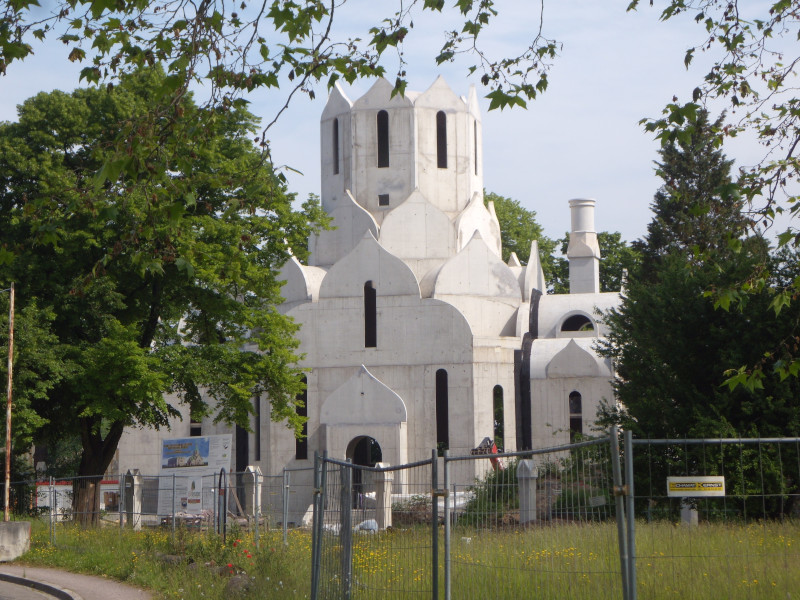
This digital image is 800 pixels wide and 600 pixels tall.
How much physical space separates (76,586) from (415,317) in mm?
20107

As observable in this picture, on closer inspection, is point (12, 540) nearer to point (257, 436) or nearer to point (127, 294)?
point (127, 294)

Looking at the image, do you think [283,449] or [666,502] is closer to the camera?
[666,502]

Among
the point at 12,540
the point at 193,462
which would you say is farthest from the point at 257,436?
the point at 12,540

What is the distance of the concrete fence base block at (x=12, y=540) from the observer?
2147cm

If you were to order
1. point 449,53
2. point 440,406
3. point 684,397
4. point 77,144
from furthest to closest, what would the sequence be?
point 440,406 → point 77,144 → point 684,397 → point 449,53

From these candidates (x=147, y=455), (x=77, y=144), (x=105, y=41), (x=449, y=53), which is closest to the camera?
(x=105, y=41)

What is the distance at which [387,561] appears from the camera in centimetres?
969

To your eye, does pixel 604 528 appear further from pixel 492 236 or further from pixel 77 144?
pixel 492 236

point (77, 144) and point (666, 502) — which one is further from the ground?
point (77, 144)

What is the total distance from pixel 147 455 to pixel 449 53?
32.5 metres

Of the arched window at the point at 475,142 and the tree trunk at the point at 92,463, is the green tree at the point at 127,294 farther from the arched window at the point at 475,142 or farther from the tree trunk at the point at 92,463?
the arched window at the point at 475,142

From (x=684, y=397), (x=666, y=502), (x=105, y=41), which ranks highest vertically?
(x=105, y=41)

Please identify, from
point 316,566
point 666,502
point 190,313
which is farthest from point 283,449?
point 666,502

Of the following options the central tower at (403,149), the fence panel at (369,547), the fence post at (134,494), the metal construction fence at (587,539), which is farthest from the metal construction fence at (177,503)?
the central tower at (403,149)
